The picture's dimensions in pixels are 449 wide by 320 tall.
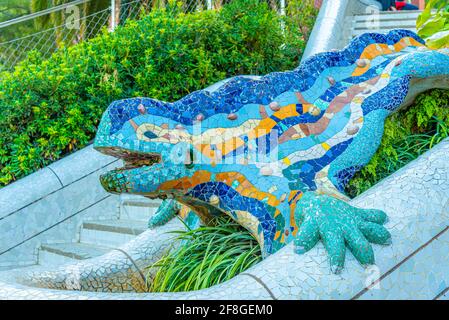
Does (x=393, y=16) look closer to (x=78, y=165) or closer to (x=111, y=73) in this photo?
(x=111, y=73)

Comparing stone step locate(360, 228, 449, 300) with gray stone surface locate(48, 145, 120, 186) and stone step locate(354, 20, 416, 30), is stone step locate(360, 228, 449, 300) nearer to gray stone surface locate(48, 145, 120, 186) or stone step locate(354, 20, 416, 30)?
gray stone surface locate(48, 145, 120, 186)

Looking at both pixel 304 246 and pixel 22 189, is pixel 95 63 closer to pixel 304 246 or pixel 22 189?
pixel 22 189

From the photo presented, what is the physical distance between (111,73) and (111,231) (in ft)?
5.48

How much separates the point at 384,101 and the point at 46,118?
3395 millimetres

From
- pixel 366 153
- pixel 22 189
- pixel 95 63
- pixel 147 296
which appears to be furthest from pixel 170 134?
pixel 95 63

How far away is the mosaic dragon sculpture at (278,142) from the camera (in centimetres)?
296

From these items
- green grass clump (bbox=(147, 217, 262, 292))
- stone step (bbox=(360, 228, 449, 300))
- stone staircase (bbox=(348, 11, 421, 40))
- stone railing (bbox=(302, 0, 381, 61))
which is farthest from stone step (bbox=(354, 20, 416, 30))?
stone step (bbox=(360, 228, 449, 300))

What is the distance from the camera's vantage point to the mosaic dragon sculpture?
9.73 feet

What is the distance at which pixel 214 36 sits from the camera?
6.71 meters

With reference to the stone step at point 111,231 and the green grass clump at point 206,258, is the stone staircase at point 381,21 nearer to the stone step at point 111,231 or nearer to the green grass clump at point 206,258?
the stone step at point 111,231

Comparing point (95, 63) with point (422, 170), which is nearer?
point (422, 170)

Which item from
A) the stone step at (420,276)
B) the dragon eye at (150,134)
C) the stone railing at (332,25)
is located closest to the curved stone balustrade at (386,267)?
the stone step at (420,276)

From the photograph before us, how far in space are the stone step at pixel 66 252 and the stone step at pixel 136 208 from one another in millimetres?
494

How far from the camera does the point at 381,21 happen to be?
325 inches
